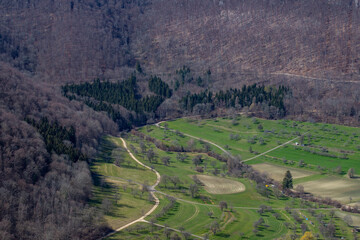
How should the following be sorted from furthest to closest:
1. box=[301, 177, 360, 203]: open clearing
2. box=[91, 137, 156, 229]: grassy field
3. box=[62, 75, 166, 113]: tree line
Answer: box=[62, 75, 166, 113]: tree line, box=[301, 177, 360, 203]: open clearing, box=[91, 137, 156, 229]: grassy field

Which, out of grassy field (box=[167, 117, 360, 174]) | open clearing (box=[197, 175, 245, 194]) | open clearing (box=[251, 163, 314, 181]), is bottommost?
open clearing (box=[197, 175, 245, 194])

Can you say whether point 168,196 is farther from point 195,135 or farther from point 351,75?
point 351,75

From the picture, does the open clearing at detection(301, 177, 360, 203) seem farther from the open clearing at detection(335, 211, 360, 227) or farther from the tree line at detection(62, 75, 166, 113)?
the tree line at detection(62, 75, 166, 113)

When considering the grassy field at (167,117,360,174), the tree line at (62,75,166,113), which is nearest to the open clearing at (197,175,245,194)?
the grassy field at (167,117,360,174)

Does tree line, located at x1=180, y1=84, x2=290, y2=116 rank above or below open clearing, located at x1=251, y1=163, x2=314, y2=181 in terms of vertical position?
above

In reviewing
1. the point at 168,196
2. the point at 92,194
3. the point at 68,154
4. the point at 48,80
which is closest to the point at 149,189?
the point at 168,196

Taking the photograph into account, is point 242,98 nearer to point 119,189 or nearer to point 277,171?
point 277,171

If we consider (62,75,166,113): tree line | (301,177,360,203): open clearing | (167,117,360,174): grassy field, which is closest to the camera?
(301,177,360,203): open clearing

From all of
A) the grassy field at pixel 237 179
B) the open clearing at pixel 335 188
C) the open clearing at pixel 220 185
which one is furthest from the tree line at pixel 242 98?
the open clearing at pixel 220 185
